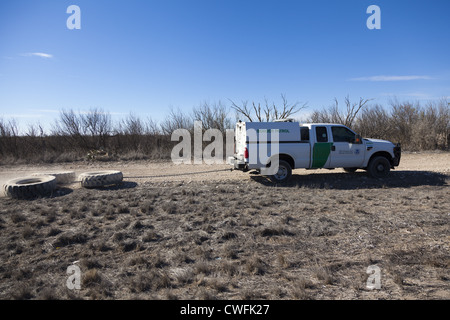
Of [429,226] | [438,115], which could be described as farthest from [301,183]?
[438,115]

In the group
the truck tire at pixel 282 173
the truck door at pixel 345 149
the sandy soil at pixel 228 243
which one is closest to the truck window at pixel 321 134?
the truck door at pixel 345 149

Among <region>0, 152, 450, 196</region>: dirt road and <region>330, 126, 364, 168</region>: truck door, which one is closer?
<region>330, 126, 364, 168</region>: truck door

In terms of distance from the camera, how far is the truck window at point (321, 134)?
10.7m

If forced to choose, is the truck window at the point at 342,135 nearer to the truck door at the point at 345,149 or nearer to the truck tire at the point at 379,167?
the truck door at the point at 345,149

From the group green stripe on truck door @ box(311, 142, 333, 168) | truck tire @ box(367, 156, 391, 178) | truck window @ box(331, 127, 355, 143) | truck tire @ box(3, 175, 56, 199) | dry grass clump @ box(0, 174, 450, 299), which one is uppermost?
truck window @ box(331, 127, 355, 143)

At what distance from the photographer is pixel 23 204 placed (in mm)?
8148

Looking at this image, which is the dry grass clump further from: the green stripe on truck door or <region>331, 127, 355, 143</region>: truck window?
<region>331, 127, 355, 143</region>: truck window

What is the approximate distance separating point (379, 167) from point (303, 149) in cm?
333

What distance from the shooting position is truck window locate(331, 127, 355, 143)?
35.7 feet

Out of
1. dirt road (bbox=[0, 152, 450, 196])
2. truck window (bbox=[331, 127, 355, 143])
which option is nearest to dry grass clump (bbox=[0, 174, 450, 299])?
truck window (bbox=[331, 127, 355, 143])

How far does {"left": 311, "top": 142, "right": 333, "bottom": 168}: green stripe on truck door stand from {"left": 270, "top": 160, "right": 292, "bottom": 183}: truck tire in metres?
0.99

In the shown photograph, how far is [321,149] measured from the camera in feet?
35.0

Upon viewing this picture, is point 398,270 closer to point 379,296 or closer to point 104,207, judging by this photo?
point 379,296

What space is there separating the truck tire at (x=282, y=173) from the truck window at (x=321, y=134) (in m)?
1.54
